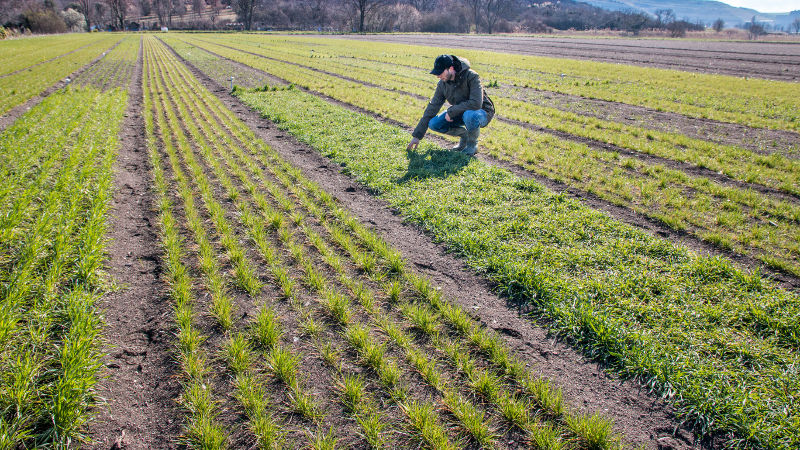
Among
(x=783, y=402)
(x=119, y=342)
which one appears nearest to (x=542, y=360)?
(x=783, y=402)

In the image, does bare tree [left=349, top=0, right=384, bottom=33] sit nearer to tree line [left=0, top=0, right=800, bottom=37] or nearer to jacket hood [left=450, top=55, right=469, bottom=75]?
tree line [left=0, top=0, right=800, bottom=37]

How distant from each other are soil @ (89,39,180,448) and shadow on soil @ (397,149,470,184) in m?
4.02

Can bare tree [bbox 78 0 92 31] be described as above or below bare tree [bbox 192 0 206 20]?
below

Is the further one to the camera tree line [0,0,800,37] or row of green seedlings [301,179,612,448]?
tree line [0,0,800,37]

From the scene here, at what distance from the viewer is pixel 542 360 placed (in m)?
3.29

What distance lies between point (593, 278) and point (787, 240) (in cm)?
319

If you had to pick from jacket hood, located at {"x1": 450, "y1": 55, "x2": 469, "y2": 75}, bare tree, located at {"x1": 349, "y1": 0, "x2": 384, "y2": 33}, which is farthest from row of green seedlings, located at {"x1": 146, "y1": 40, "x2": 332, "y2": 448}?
bare tree, located at {"x1": 349, "y1": 0, "x2": 384, "y2": 33}

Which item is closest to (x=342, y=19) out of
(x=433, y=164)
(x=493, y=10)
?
(x=493, y=10)

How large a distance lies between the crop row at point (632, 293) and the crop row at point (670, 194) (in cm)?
98

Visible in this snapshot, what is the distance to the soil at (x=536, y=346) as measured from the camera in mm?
2725

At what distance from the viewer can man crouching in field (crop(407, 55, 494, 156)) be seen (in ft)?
25.0

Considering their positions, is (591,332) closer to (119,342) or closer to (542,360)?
(542,360)

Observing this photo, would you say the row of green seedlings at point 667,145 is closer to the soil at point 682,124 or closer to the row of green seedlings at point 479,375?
the soil at point 682,124

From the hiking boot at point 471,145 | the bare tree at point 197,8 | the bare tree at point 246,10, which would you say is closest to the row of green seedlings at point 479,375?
the hiking boot at point 471,145
